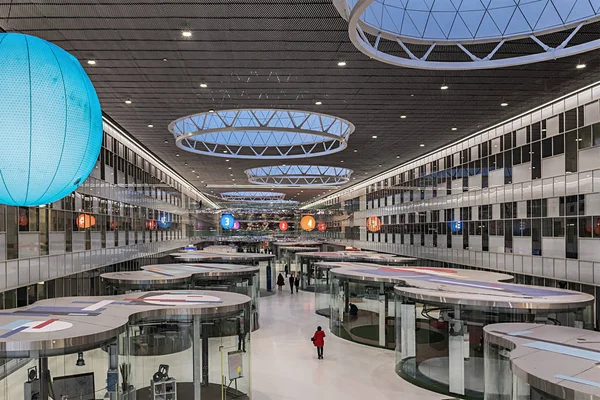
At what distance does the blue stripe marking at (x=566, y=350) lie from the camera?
1097 centimetres

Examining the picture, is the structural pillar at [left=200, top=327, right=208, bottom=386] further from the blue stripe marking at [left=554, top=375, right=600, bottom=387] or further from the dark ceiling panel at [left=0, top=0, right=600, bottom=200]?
the dark ceiling panel at [left=0, top=0, right=600, bottom=200]

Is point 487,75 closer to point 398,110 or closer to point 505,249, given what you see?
point 398,110

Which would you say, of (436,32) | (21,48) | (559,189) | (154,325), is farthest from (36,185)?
(559,189)

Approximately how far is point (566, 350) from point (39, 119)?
11190 mm

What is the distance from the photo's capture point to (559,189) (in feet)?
96.3

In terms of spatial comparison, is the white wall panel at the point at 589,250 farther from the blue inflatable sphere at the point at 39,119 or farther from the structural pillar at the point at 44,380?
the blue inflatable sphere at the point at 39,119

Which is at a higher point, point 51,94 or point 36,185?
point 51,94

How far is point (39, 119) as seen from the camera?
21.4ft

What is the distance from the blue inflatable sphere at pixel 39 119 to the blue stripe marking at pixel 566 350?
10.2 meters

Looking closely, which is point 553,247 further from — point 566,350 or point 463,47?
point 566,350

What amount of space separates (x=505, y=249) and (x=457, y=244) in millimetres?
8295

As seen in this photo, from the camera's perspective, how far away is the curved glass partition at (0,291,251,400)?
11.7m

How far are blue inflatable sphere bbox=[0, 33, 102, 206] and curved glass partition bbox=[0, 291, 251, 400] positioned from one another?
5.50 meters

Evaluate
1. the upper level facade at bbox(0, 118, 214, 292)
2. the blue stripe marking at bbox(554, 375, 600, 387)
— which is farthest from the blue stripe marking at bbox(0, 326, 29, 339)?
the blue stripe marking at bbox(554, 375, 600, 387)
